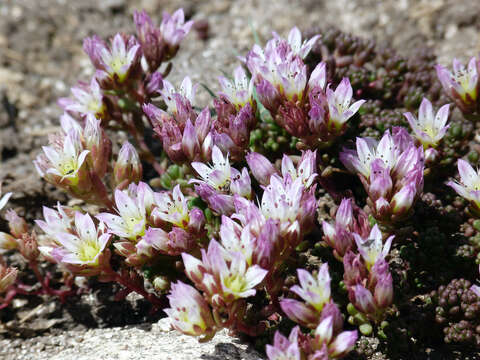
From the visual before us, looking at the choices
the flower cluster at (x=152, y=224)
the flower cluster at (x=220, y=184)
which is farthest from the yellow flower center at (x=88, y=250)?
the flower cluster at (x=220, y=184)

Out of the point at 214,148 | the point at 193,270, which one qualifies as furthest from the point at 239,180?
the point at 193,270

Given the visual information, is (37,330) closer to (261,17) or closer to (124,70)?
(124,70)

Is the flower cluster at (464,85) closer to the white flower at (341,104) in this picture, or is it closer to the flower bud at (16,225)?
the white flower at (341,104)

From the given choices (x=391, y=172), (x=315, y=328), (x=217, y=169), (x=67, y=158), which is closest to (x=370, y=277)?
(x=315, y=328)

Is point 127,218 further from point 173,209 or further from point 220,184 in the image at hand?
point 220,184

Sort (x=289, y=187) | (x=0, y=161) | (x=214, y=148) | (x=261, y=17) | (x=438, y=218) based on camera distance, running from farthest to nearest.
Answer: (x=261, y=17) → (x=0, y=161) → (x=438, y=218) → (x=214, y=148) → (x=289, y=187)

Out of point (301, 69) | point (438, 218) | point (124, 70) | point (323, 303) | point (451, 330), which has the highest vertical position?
point (124, 70)
